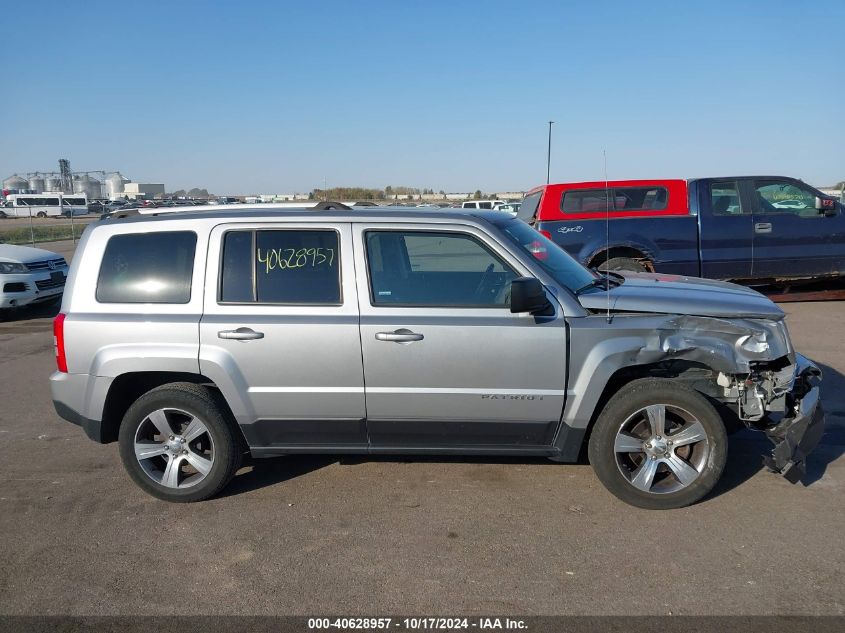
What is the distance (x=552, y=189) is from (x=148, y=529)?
8.41 m

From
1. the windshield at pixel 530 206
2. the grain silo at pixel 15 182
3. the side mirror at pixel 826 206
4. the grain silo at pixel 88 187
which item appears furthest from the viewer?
the grain silo at pixel 15 182

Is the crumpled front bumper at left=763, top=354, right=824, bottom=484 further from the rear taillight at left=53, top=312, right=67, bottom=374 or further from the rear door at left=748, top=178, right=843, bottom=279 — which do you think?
the rear door at left=748, top=178, right=843, bottom=279

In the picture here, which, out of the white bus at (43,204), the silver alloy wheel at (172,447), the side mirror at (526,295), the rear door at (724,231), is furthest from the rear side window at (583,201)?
the white bus at (43,204)

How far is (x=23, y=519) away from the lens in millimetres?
4230

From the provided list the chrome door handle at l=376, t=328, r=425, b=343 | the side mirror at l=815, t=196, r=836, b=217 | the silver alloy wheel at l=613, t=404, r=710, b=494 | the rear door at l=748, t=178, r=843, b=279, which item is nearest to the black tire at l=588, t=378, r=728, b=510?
the silver alloy wheel at l=613, t=404, r=710, b=494

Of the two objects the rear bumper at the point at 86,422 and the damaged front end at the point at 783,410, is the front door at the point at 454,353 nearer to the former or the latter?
the damaged front end at the point at 783,410

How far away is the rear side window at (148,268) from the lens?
14.3 feet

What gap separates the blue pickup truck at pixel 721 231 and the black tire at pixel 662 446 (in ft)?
20.8

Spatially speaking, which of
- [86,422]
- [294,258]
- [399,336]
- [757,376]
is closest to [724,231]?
[757,376]

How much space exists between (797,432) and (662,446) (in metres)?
0.80

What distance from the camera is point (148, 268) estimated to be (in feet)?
14.5

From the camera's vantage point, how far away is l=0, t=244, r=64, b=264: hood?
37.1 feet

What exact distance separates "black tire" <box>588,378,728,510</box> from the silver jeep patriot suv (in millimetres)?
12

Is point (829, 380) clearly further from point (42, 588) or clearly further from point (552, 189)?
point (42, 588)
